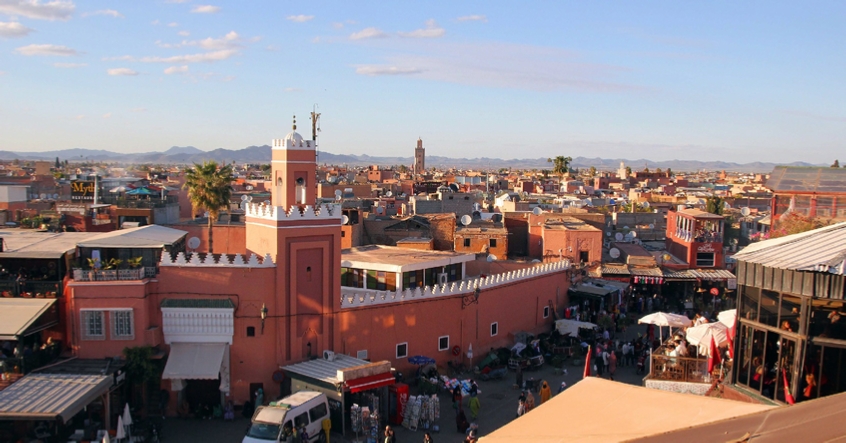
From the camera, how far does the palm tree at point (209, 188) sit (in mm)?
24281

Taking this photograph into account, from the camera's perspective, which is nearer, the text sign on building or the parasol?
the parasol

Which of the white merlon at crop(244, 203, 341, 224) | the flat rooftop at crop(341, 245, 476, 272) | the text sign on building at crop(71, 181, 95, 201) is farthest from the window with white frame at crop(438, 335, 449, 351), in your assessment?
the text sign on building at crop(71, 181, 95, 201)

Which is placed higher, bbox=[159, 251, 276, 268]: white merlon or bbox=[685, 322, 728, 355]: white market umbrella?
bbox=[159, 251, 276, 268]: white merlon

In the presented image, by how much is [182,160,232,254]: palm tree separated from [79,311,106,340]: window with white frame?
8561 millimetres

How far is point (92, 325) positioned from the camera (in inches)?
642

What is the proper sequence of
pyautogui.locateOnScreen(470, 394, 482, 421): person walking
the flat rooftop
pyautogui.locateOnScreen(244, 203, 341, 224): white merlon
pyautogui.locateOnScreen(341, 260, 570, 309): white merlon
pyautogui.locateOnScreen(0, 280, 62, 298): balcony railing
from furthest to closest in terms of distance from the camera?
1. the flat rooftop
2. pyautogui.locateOnScreen(341, 260, 570, 309): white merlon
3. pyautogui.locateOnScreen(244, 203, 341, 224): white merlon
4. pyautogui.locateOnScreen(470, 394, 482, 421): person walking
5. pyautogui.locateOnScreen(0, 280, 62, 298): balcony railing

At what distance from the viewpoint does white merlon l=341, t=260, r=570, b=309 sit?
19.2 meters

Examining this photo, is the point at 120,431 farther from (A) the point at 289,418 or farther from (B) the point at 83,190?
(B) the point at 83,190

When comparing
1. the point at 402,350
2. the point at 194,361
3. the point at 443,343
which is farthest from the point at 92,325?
the point at 443,343

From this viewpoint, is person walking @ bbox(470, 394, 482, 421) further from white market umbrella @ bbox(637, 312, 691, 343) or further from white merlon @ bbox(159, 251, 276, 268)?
white market umbrella @ bbox(637, 312, 691, 343)

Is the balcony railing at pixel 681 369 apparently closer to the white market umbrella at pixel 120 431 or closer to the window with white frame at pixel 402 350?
the window with white frame at pixel 402 350

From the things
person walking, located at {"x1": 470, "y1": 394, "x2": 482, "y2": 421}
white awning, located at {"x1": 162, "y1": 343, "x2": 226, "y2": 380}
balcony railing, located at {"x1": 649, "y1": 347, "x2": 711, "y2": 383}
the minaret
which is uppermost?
the minaret

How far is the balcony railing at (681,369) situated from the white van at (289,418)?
740 cm

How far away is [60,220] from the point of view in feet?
77.9
